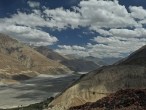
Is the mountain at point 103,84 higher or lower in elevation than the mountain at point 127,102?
higher

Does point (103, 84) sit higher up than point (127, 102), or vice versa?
point (103, 84)

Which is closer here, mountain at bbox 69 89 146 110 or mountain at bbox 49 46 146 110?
mountain at bbox 69 89 146 110

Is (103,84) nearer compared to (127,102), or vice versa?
(127,102)

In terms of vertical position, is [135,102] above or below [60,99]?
below

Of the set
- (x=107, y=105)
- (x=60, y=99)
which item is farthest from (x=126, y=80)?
(x=107, y=105)

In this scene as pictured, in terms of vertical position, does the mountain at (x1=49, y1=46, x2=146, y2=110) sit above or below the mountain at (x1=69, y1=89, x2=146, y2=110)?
above

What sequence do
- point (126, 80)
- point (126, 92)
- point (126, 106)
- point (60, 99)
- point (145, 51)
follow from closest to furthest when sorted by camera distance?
point (126, 106), point (126, 92), point (60, 99), point (126, 80), point (145, 51)

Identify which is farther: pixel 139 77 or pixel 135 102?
pixel 139 77

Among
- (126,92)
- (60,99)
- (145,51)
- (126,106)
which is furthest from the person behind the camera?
(145,51)

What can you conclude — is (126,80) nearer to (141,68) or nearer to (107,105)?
(141,68)

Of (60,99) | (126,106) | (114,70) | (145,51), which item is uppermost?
(145,51)

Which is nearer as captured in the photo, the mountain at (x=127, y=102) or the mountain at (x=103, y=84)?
the mountain at (x=127, y=102)

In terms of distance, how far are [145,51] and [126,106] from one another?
9375cm

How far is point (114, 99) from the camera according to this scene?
45.7 metres
